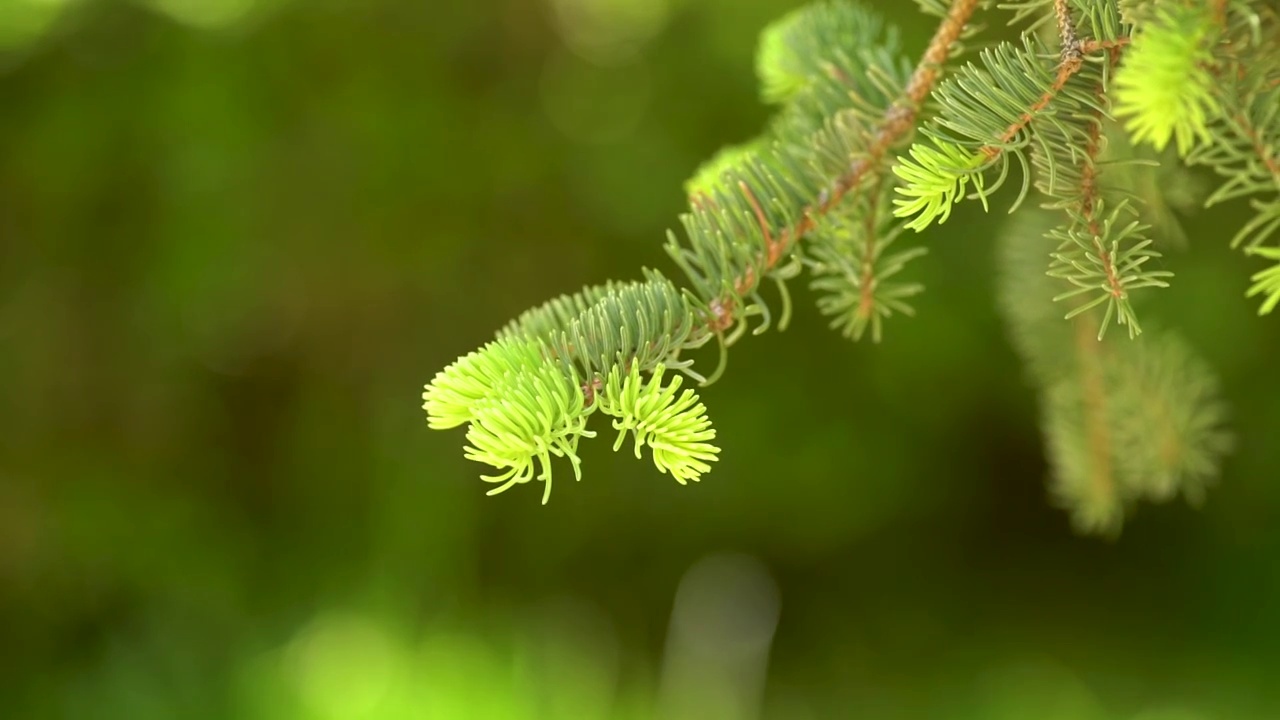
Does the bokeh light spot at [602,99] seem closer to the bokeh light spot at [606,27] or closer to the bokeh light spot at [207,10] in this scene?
the bokeh light spot at [606,27]

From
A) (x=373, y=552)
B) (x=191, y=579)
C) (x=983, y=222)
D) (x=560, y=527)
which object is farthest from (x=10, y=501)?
(x=983, y=222)

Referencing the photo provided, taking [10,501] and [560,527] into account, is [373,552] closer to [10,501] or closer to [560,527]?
[560,527]

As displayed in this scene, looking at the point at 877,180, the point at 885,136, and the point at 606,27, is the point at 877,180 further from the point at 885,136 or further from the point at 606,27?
the point at 606,27

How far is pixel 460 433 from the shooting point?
687 millimetres

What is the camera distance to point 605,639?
65 centimetres

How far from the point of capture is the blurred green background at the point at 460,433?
632mm

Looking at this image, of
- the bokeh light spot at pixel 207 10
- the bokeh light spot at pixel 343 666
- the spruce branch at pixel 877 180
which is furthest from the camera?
the bokeh light spot at pixel 207 10

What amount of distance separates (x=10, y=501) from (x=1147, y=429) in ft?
2.32

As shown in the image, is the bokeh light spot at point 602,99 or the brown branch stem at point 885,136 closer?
the brown branch stem at point 885,136

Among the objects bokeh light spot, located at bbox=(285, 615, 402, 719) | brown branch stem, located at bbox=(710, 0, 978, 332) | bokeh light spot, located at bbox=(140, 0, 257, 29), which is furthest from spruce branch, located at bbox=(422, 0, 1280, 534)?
bokeh light spot, located at bbox=(140, 0, 257, 29)

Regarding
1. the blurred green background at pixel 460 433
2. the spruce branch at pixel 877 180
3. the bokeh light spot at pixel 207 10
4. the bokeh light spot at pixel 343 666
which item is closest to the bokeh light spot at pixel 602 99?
the blurred green background at pixel 460 433

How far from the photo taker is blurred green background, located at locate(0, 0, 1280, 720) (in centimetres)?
63

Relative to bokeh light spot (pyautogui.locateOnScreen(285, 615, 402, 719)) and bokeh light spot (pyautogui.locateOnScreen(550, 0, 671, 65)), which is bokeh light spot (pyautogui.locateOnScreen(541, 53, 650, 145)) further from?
bokeh light spot (pyautogui.locateOnScreen(285, 615, 402, 719))

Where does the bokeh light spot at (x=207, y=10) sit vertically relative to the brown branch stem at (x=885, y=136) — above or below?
above
